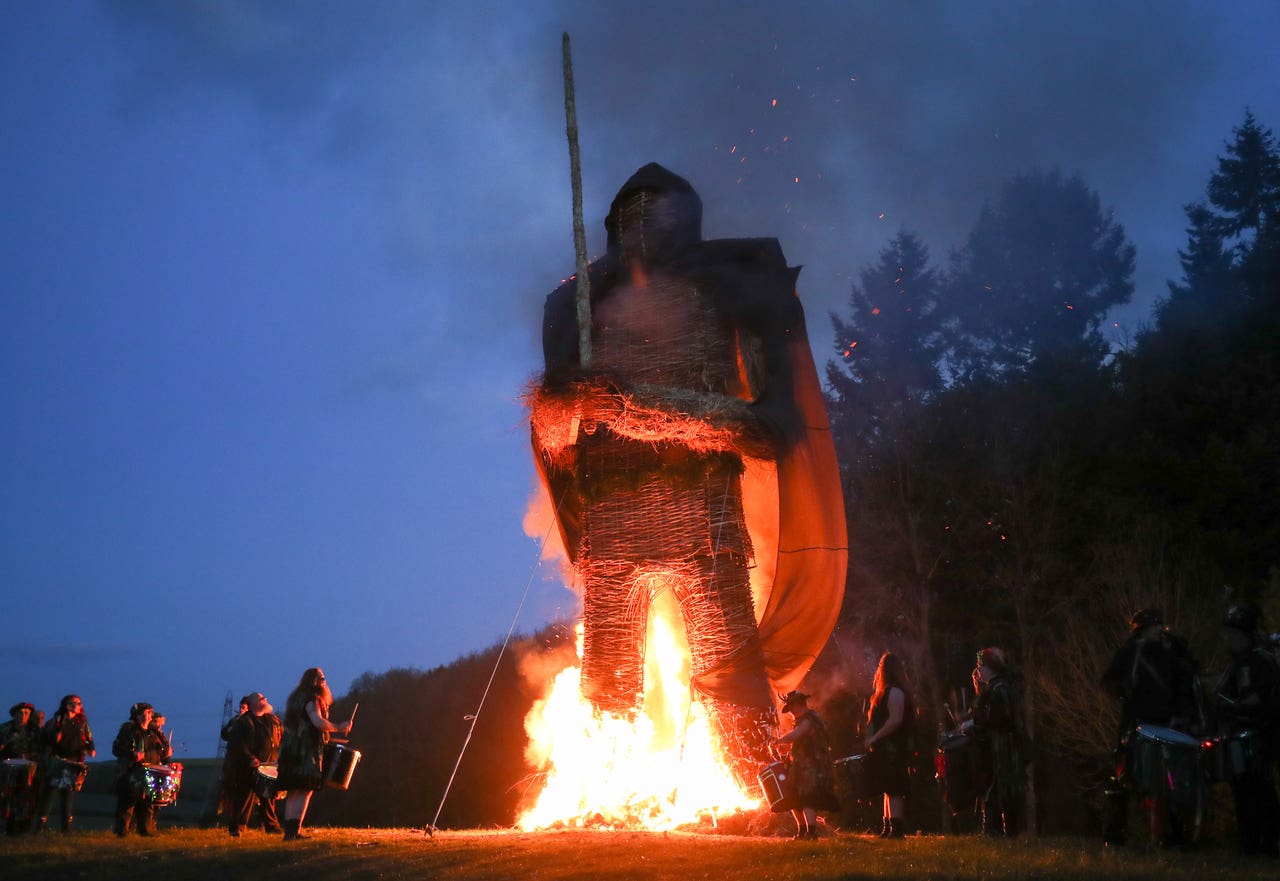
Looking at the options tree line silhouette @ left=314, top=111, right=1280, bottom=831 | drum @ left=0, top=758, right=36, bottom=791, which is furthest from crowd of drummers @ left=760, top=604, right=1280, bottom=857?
tree line silhouette @ left=314, top=111, right=1280, bottom=831

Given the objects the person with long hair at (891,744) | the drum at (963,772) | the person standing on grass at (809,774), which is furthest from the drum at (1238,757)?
the person standing on grass at (809,774)

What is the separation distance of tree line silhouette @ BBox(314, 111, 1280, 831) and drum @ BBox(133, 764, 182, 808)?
25.8ft


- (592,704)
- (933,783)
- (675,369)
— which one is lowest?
(933,783)

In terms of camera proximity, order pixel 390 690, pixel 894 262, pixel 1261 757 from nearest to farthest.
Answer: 1. pixel 1261 757
2. pixel 390 690
3. pixel 894 262

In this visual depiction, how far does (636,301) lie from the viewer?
34.0ft

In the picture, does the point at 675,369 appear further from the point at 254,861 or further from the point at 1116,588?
the point at 1116,588

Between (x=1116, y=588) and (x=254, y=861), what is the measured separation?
58.9 ft

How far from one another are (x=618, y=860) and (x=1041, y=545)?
65.2 ft

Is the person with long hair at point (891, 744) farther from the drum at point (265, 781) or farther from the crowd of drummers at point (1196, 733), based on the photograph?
the drum at point (265, 781)

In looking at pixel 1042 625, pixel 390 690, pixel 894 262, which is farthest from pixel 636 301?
pixel 894 262

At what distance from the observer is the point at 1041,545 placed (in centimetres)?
2428

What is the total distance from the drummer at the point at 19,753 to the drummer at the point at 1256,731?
11.7 meters

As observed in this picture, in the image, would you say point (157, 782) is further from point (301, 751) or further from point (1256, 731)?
point (1256, 731)

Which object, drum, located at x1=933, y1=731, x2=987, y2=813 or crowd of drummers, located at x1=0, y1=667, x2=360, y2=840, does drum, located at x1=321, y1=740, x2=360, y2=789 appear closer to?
crowd of drummers, located at x1=0, y1=667, x2=360, y2=840
